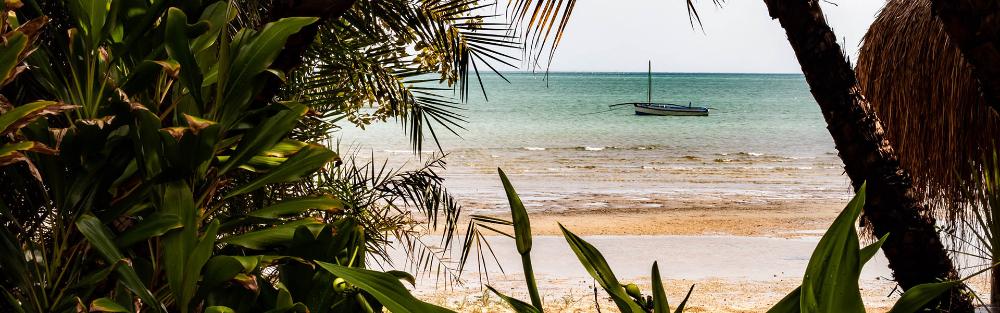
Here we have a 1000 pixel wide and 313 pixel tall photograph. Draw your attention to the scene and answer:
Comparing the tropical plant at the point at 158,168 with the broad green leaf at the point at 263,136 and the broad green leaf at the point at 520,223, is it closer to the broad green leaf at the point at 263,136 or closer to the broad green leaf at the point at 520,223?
the broad green leaf at the point at 263,136

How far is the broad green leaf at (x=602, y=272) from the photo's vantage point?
989 millimetres

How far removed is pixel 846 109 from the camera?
11.1ft

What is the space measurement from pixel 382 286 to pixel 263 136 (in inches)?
35.7

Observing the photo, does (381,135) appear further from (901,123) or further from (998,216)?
(998,216)

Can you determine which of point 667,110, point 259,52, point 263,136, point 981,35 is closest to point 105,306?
point 263,136

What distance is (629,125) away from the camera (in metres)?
43.4

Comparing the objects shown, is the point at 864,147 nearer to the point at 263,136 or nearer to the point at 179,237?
the point at 263,136

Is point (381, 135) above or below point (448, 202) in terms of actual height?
below

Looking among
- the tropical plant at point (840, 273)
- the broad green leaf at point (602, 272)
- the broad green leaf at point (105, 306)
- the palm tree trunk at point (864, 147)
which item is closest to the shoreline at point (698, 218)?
the palm tree trunk at point (864, 147)

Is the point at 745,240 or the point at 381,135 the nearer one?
the point at 745,240

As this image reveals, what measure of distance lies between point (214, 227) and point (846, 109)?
8.51ft

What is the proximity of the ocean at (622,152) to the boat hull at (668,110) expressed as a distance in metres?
0.65

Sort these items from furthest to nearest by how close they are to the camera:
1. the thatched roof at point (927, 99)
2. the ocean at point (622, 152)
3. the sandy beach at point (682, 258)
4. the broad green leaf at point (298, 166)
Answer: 1. the ocean at point (622, 152)
2. the sandy beach at point (682, 258)
3. the thatched roof at point (927, 99)
4. the broad green leaf at point (298, 166)

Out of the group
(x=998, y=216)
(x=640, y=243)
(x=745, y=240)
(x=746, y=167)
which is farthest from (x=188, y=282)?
(x=746, y=167)
